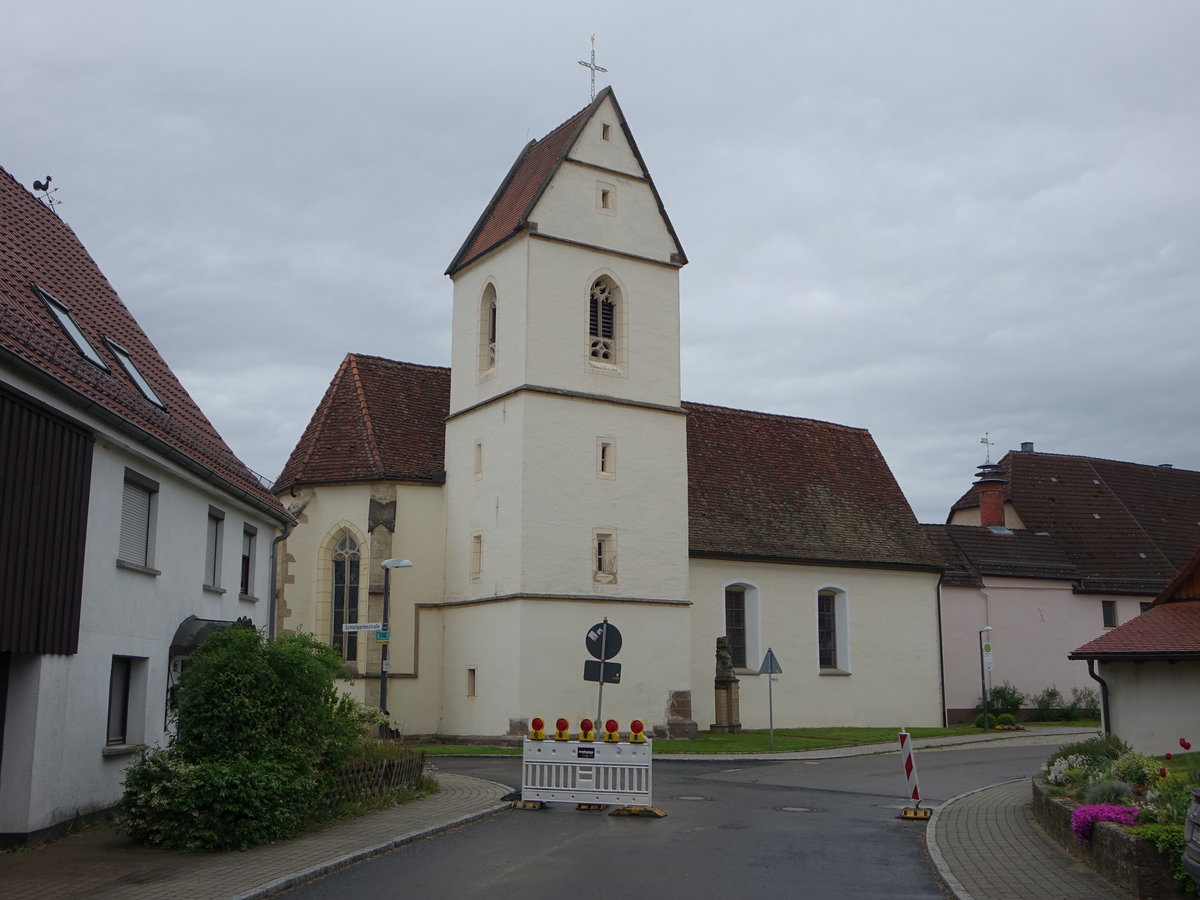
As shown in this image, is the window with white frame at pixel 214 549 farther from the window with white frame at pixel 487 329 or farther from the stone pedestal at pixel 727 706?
the stone pedestal at pixel 727 706

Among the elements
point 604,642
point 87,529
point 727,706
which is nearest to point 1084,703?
point 727,706

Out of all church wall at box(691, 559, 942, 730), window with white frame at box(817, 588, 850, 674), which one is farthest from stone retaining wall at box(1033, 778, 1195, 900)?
window with white frame at box(817, 588, 850, 674)

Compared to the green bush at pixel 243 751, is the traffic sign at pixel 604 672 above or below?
above

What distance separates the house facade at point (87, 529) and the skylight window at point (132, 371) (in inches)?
2.1

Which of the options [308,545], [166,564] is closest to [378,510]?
[308,545]

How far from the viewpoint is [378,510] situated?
32.8 metres

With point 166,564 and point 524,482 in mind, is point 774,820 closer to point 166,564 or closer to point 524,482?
point 166,564

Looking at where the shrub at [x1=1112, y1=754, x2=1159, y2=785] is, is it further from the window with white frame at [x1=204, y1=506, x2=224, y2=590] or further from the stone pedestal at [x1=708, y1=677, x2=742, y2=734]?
the stone pedestal at [x1=708, y1=677, x2=742, y2=734]

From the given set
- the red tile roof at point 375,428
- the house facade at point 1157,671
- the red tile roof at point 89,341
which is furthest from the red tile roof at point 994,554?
the red tile roof at point 89,341

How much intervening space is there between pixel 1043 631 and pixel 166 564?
109ft

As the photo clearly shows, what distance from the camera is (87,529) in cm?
1471

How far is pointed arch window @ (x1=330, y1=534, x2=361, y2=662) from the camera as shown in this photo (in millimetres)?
32719

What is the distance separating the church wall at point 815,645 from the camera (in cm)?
3556

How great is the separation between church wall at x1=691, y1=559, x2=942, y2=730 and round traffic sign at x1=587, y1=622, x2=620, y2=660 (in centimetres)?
1495
